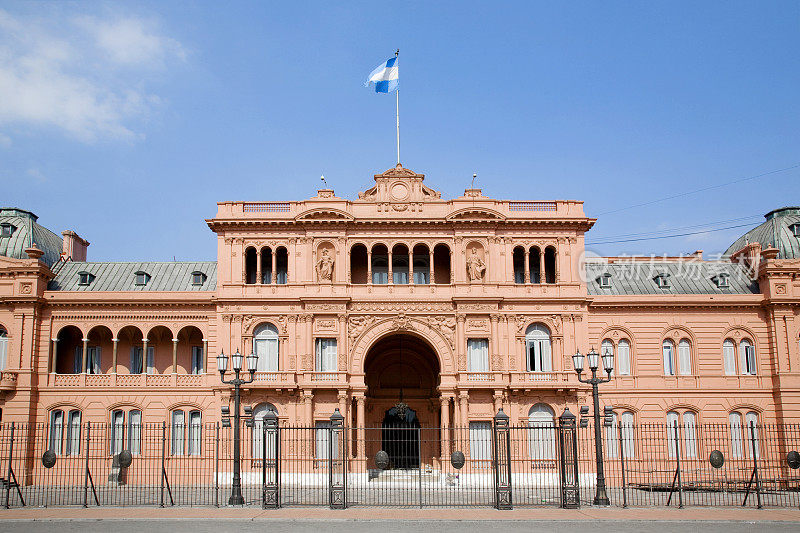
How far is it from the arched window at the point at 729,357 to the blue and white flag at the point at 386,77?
26.0 meters

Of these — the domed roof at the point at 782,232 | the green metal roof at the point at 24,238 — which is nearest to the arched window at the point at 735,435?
the domed roof at the point at 782,232

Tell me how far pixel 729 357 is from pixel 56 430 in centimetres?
4110

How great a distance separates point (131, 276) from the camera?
51906 mm

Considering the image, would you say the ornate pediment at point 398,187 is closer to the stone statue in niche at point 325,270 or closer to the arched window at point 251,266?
the stone statue in niche at point 325,270

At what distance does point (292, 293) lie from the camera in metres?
46.1

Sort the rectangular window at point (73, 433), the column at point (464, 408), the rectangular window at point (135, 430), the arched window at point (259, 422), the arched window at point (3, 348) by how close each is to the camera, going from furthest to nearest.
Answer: the arched window at point (3, 348), the rectangular window at point (135, 430), the rectangular window at point (73, 433), the column at point (464, 408), the arched window at point (259, 422)

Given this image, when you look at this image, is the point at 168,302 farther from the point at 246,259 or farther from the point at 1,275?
the point at 1,275

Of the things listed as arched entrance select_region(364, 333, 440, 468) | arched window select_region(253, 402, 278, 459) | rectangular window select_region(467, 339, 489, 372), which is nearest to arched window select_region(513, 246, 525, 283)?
rectangular window select_region(467, 339, 489, 372)

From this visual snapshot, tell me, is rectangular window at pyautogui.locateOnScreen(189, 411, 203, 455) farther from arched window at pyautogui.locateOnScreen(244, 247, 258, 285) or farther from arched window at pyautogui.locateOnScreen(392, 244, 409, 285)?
arched window at pyautogui.locateOnScreen(392, 244, 409, 285)

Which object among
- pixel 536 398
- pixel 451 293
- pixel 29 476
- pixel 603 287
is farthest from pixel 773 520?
pixel 29 476

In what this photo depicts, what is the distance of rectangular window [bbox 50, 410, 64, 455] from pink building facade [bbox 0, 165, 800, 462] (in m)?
0.37

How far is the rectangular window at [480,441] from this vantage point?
4352 centimetres

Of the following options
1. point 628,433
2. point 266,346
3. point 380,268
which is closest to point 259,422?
point 266,346

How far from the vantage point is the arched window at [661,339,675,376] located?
157ft
